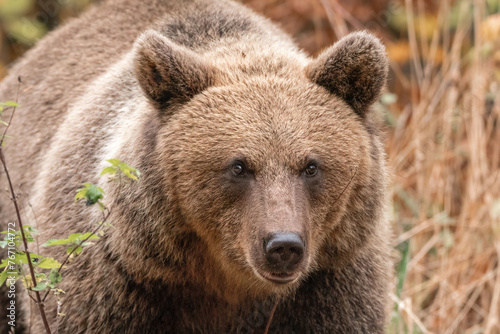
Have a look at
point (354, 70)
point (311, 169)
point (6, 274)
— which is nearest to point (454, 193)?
point (354, 70)

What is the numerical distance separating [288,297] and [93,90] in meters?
2.15

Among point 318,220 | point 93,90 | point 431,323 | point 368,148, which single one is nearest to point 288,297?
point 318,220

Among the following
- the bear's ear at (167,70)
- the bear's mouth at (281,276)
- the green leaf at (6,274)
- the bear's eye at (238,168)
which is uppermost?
the bear's ear at (167,70)

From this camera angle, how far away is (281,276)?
3.86 metres

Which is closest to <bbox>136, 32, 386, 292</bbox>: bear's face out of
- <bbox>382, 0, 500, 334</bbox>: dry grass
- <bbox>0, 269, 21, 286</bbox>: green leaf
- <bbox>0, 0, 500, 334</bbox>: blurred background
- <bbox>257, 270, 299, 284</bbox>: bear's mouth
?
<bbox>257, 270, 299, 284</bbox>: bear's mouth

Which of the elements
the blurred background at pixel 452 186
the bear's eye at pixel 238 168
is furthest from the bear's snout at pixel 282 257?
the blurred background at pixel 452 186

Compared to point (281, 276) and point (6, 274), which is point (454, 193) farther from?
point (6, 274)

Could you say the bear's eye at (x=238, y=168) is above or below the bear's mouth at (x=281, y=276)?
above

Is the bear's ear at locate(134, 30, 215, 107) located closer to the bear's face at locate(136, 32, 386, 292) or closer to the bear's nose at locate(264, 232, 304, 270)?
the bear's face at locate(136, 32, 386, 292)

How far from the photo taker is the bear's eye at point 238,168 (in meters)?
4.03

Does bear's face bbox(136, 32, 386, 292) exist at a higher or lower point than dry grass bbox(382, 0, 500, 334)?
Answer: higher

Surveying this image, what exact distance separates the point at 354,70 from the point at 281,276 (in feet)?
4.29

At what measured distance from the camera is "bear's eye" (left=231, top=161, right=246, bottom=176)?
403 cm

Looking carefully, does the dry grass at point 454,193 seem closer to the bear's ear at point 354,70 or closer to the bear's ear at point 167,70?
the bear's ear at point 354,70
